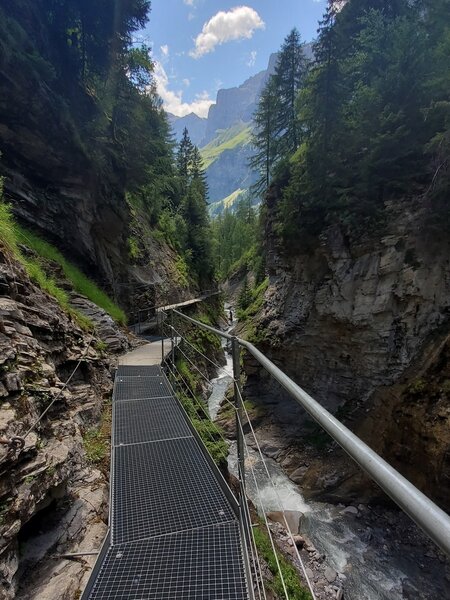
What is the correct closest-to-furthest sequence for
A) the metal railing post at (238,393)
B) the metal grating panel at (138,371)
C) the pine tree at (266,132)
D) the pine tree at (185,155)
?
the metal railing post at (238,393) → the metal grating panel at (138,371) → the pine tree at (266,132) → the pine tree at (185,155)

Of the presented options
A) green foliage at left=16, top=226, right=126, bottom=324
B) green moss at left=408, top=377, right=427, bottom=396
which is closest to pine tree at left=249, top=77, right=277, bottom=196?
green foliage at left=16, top=226, right=126, bottom=324

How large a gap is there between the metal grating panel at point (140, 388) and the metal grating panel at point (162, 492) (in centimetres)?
196

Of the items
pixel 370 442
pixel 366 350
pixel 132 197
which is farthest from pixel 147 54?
pixel 370 442

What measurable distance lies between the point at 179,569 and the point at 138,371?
5.62 m

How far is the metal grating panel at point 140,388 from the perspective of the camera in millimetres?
6254

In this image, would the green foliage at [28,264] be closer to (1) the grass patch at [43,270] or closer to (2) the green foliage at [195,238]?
(1) the grass patch at [43,270]

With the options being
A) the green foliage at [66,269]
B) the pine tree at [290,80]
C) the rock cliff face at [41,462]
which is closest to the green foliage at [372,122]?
the pine tree at [290,80]

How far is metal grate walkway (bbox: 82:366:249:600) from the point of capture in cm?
240

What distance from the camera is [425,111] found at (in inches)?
414

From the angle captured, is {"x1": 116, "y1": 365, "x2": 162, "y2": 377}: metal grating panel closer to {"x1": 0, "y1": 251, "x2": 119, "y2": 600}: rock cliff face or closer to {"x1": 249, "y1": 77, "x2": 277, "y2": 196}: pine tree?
{"x1": 0, "y1": 251, "x2": 119, "y2": 600}: rock cliff face

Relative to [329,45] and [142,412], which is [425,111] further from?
[142,412]

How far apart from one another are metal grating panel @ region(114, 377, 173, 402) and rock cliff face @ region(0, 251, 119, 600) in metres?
0.79

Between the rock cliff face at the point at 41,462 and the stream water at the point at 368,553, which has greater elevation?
the rock cliff face at the point at 41,462

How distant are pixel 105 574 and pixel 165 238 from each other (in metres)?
22.2
